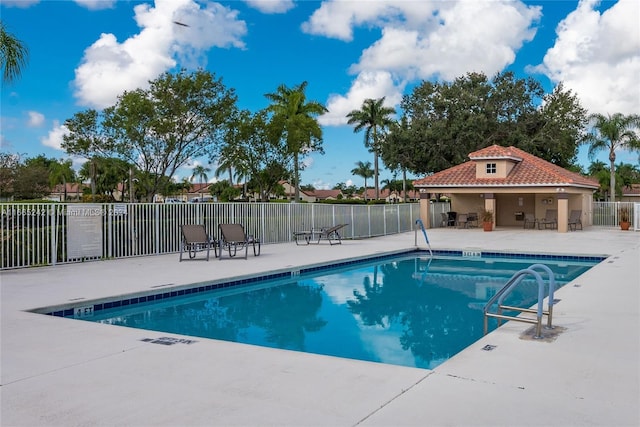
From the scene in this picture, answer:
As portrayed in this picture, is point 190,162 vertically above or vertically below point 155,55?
below

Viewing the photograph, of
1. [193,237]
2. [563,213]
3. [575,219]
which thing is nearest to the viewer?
→ [193,237]

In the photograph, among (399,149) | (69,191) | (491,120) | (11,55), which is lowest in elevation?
(11,55)

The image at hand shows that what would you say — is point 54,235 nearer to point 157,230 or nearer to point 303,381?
point 157,230

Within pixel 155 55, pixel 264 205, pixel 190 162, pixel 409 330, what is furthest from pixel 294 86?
pixel 409 330

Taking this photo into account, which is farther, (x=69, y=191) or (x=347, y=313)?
(x=69, y=191)

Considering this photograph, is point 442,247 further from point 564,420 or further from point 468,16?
point 564,420

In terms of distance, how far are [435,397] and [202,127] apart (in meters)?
23.5

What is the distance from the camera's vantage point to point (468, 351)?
5.34m

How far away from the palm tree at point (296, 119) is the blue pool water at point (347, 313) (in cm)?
2159

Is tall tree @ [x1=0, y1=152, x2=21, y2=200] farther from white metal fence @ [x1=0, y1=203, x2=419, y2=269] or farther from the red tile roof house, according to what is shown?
the red tile roof house

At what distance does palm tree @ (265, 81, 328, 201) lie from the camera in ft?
112

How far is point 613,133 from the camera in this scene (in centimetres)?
3594

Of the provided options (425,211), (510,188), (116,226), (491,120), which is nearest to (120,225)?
(116,226)

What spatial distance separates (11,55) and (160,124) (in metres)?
12.7
